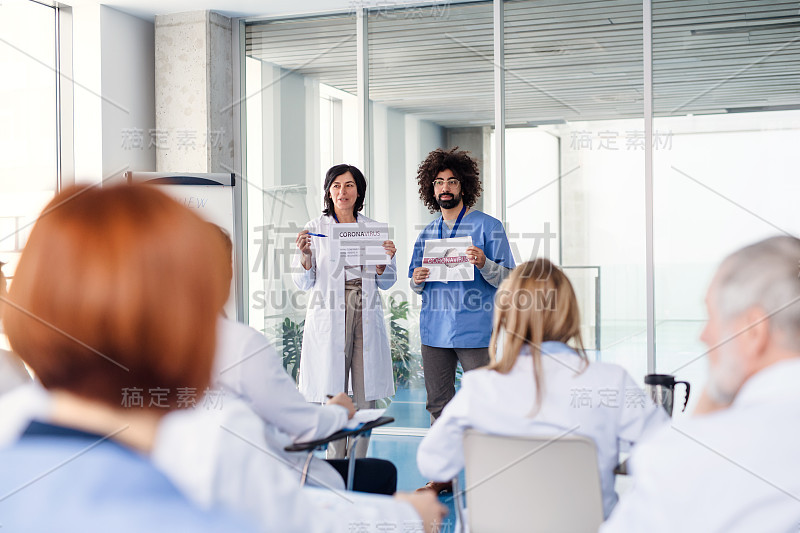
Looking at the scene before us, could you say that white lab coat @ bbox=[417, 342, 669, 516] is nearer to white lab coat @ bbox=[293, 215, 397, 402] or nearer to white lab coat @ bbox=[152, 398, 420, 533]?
white lab coat @ bbox=[152, 398, 420, 533]

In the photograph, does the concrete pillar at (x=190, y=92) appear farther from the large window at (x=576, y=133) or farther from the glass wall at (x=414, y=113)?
the glass wall at (x=414, y=113)

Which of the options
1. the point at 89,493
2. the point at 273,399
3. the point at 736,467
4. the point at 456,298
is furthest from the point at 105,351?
the point at 456,298

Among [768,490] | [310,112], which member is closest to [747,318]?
[768,490]

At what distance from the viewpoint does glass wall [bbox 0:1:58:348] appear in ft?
14.9

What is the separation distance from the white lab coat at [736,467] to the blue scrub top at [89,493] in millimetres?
605

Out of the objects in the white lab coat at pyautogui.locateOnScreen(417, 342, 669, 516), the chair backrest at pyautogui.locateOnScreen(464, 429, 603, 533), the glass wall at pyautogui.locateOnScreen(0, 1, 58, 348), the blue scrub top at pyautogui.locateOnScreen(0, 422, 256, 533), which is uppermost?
the glass wall at pyautogui.locateOnScreen(0, 1, 58, 348)

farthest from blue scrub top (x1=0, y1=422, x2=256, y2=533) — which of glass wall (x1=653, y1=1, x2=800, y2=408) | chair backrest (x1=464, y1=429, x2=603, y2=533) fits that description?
glass wall (x1=653, y1=1, x2=800, y2=408)

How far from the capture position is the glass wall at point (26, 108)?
4.55 m

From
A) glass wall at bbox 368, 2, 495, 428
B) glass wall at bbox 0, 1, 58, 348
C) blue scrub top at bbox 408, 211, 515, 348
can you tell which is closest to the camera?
blue scrub top at bbox 408, 211, 515, 348

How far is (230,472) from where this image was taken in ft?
2.57

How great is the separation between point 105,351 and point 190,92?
4.79 meters

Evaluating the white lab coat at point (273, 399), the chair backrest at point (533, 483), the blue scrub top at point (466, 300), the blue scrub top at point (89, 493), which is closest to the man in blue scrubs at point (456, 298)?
the blue scrub top at point (466, 300)

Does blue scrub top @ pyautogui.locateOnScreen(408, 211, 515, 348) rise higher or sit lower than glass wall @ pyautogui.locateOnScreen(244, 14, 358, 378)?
lower

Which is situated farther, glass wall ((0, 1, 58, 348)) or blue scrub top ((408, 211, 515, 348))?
glass wall ((0, 1, 58, 348))
